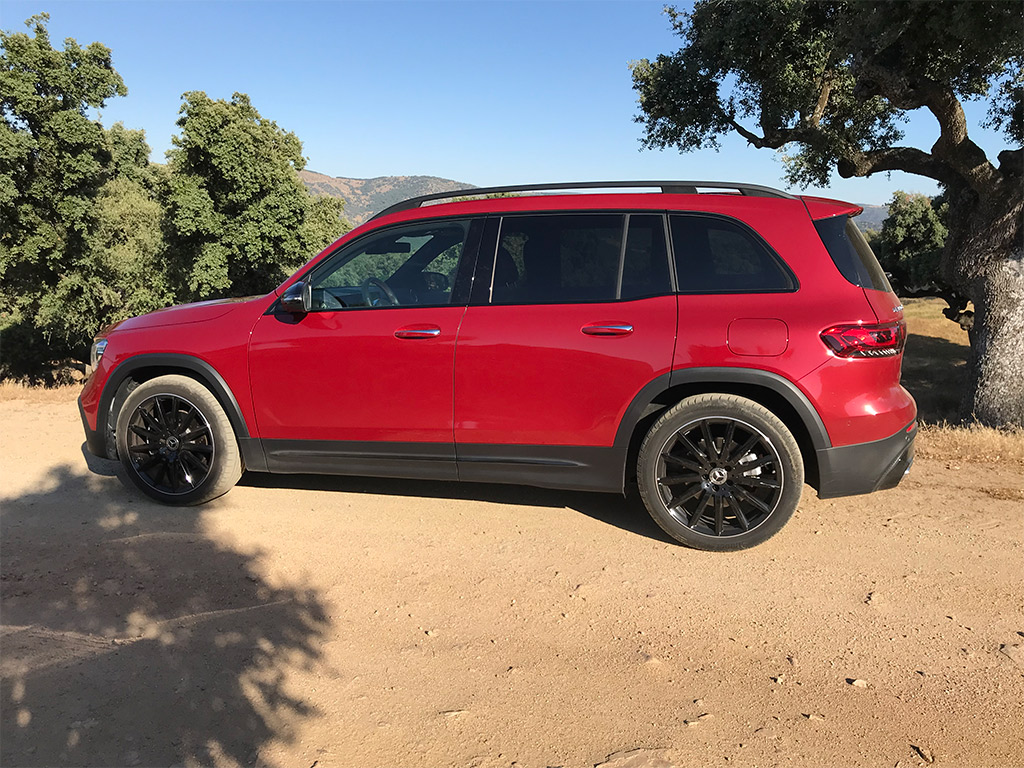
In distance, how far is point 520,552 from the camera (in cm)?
405

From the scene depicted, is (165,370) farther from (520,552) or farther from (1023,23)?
(1023,23)

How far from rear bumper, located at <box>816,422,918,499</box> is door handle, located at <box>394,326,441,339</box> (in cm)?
226

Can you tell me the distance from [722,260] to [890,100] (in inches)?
298

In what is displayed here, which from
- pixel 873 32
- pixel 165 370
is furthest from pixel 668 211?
pixel 873 32

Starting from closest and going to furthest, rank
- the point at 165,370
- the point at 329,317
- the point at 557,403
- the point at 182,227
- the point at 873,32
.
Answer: the point at 557,403, the point at 329,317, the point at 165,370, the point at 873,32, the point at 182,227

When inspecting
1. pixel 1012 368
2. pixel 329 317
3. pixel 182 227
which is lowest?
pixel 1012 368

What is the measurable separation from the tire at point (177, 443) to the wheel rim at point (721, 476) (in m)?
2.84

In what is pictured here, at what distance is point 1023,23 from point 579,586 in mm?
7706

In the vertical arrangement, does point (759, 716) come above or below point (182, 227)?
below

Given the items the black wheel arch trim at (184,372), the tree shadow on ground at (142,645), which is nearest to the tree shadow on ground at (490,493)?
the black wheel arch trim at (184,372)

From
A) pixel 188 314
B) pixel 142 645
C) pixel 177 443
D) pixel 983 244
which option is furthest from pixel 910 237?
pixel 142 645

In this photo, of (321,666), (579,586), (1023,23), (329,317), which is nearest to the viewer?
(321,666)

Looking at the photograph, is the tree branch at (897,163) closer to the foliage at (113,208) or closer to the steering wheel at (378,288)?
the steering wheel at (378,288)

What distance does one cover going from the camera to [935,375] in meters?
17.0
